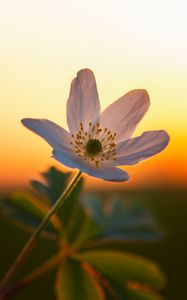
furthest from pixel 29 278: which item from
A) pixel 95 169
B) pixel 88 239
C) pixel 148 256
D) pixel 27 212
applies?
pixel 148 256

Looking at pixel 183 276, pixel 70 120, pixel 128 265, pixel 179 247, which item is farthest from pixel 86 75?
pixel 179 247

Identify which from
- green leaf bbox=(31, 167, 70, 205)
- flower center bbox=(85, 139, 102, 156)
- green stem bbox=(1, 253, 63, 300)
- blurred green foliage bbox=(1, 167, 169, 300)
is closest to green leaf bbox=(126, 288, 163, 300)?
blurred green foliage bbox=(1, 167, 169, 300)

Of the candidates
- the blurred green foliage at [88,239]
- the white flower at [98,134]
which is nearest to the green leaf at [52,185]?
the blurred green foliage at [88,239]

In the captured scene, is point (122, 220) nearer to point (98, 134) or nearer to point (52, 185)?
point (52, 185)

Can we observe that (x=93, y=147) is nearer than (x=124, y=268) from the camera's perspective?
Yes

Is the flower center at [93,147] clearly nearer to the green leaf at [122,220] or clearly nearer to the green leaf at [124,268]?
the green leaf at [124,268]

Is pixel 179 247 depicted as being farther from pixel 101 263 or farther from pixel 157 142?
pixel 157 142
